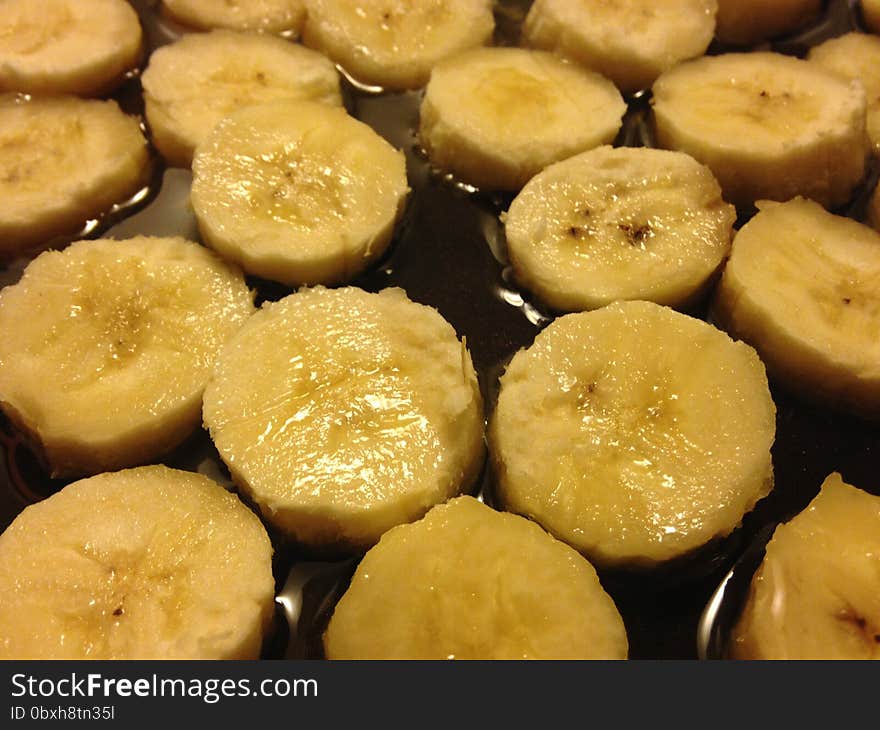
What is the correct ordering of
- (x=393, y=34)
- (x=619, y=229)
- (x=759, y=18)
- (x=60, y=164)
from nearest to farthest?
(x=619, y=229) < (x=60, y=164) < (x=393, y=34) < (x=759, y=18)

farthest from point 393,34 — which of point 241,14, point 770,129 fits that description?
point 770,129

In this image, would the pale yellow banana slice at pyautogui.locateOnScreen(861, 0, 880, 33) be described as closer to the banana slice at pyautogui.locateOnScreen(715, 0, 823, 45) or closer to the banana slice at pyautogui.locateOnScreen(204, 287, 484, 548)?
the banana slice at pyautogui.locateOnScreen(715, 0, 823, 45)

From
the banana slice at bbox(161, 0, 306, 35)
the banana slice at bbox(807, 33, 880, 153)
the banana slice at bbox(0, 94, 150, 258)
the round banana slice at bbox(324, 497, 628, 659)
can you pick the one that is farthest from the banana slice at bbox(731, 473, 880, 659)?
the banana slice at bbox(161, 0, 306, 35)

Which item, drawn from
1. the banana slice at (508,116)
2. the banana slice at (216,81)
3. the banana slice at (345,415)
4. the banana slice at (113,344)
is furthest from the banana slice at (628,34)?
the banana slice at (113,344)

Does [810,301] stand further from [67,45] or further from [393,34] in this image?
[67,45]

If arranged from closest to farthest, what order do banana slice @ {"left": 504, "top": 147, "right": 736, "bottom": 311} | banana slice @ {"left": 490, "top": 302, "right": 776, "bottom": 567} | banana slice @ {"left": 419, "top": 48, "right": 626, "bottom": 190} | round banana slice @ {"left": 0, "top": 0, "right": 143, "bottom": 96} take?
banana slice @ {"left": 490, "top": 302, "right": 776, "bottom": 567} < banana slice @ {"left": 504, "top": 147, "right": 736, "bottom": 311} < banana slice @ {"left": 419, "top": 48, "right": 626, "bottom": 190} < round banana slice @ {"left": 0, "top": 0, "right": 143, "bottom": 96}
